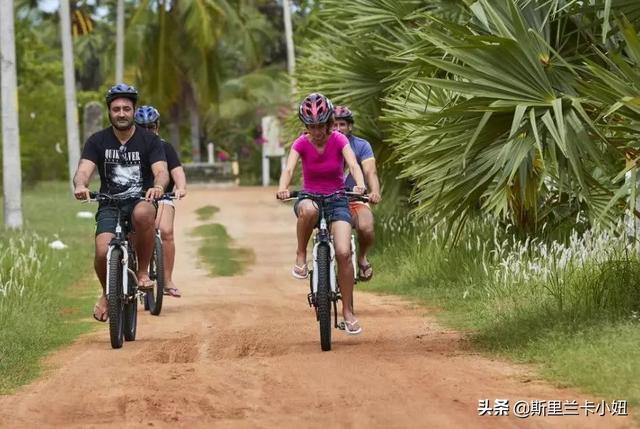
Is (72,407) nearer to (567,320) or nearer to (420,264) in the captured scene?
(567,320)

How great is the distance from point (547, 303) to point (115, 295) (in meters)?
3.29

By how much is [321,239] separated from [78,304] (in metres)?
4.91

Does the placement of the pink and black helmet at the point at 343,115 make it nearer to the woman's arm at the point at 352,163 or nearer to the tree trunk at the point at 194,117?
the woman's arm at the point at 352,163

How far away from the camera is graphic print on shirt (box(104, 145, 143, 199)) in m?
10.9

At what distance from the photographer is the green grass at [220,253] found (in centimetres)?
1898

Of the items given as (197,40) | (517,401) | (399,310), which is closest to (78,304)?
(399,310)

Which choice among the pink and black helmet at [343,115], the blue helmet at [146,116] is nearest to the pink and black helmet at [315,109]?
the pink and black helmet at [343,115]

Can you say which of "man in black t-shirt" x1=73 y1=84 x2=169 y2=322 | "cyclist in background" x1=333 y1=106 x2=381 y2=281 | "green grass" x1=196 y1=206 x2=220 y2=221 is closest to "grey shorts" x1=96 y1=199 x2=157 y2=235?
"man in black t-shirt" x1=73 y1=84 x2=169 y2=322

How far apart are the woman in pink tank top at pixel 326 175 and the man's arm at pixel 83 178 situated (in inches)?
57.3

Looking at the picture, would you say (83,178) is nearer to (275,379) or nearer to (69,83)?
(275,379)

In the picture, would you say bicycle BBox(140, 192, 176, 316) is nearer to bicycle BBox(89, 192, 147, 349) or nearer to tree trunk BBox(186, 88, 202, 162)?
bicycle BBox(89, 192, 147, 349)

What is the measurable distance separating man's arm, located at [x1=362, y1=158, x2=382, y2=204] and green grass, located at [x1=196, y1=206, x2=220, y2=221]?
17.3 meters

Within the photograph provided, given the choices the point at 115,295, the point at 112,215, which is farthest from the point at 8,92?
the point at 115,295

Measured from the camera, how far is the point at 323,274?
10.3 m
